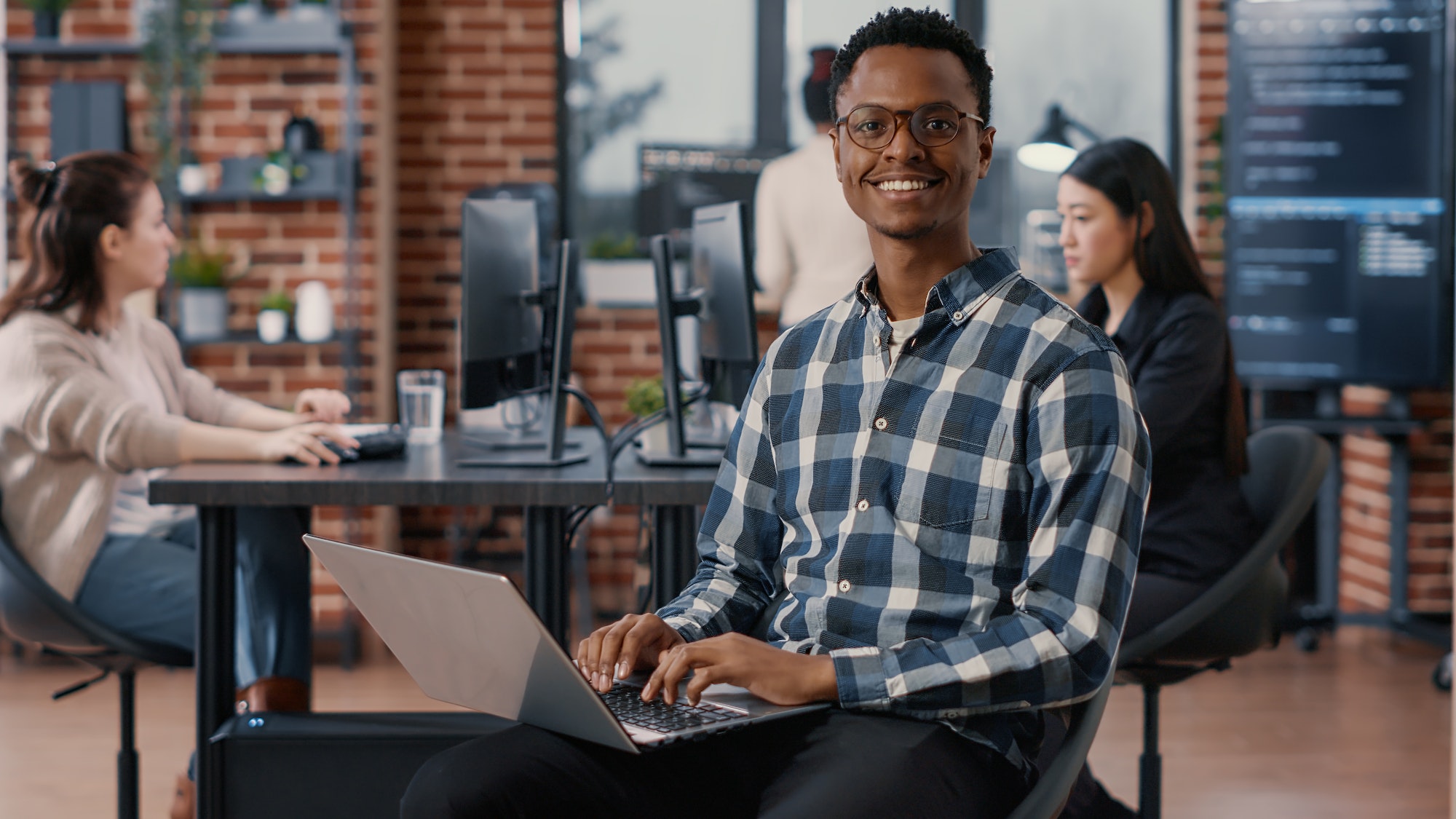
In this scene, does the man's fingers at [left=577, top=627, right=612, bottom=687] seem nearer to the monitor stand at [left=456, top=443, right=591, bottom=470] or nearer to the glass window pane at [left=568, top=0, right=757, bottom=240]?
the monitor stand at [left=456, top=443, right=591, bottom=470]

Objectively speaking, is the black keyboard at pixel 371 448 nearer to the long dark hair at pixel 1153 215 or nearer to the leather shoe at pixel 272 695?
the leather shoe at pixel 272 695

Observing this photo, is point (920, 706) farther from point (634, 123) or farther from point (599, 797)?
point (634, 123)

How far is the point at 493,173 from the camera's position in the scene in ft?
14.1

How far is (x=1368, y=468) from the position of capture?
4.04m

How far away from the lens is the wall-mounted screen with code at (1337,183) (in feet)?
12.4

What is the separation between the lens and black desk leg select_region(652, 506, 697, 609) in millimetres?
1947

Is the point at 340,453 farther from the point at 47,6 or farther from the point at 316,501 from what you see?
the point at 47,6

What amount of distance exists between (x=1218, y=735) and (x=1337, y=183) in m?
1.84

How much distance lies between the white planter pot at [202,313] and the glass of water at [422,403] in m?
1.66

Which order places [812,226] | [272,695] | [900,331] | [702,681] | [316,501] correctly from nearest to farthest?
[702,681], [900,331], [316,501], [272,695], [812,226]

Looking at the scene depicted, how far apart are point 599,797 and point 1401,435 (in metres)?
3.40

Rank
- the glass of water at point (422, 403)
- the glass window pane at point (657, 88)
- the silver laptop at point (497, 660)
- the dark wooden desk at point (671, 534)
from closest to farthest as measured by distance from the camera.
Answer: the silver laptop at point (497, 660) → the dark wooden desk at point (671, 534) → the glass of water at point (422, 403) → the glass window pane at point (657, 88)

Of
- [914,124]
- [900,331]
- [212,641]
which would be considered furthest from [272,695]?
[914,124]

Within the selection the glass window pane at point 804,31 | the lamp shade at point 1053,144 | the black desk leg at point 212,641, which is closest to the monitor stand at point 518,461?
the black desk leg at point 212,641
